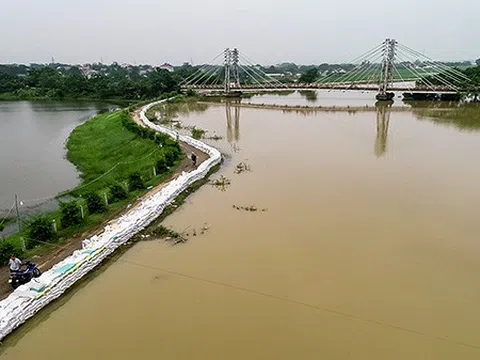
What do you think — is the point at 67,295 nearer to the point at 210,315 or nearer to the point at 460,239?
the point at 210,315

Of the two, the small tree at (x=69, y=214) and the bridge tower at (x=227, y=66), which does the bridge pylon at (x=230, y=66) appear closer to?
the bridge tower at (x=227, y=66)

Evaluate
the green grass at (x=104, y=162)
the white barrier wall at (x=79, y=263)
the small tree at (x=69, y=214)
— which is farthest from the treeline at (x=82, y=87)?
the small tree at (x=69, y=214)

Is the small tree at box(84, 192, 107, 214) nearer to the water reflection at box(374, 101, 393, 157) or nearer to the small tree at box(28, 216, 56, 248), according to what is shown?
the small tree at box(28, 216, 56, 248)

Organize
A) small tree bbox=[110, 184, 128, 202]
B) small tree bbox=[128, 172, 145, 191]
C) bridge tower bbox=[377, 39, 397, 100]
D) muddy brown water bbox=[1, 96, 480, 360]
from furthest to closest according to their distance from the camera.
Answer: bridge tower bbox=[377, 39, 397, 100]
small tree bbox=[128, 172, 145, 191]
small tree bbox=[110, 184, 128, 202]
muddy brown water bbox=[1, 96, 480, 360]

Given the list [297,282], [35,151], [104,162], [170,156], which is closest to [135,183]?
[170,156]

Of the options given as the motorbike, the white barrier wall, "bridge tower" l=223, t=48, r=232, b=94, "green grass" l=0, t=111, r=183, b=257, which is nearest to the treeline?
"bridge tower" l=223, t=48, r=232, b=94

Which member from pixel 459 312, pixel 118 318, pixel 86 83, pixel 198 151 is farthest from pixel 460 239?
pixel 86 83

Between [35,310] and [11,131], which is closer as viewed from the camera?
[35,310]
